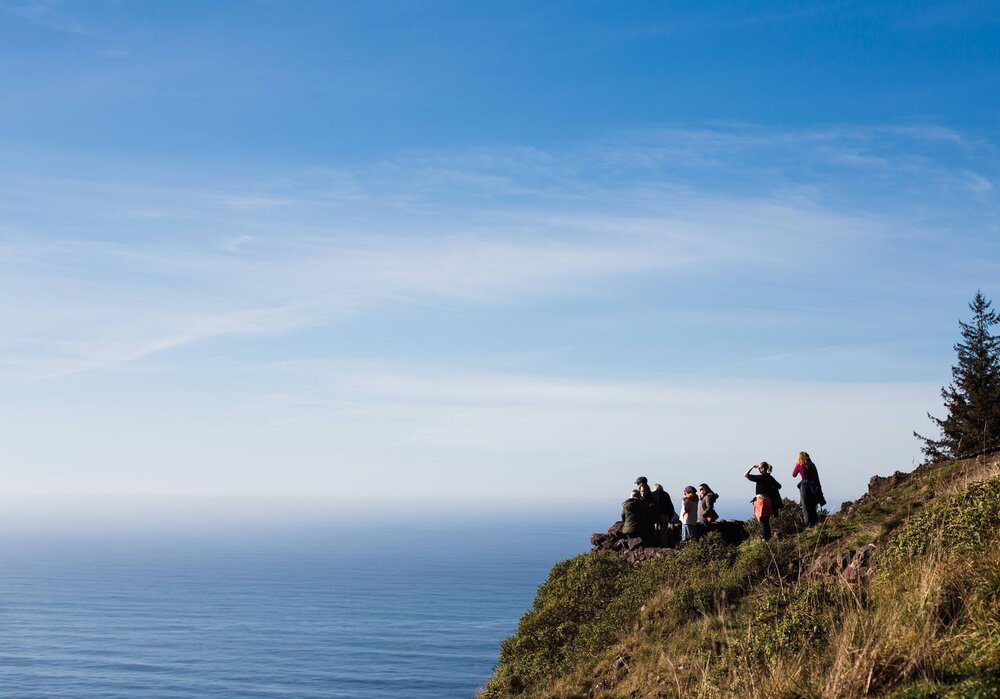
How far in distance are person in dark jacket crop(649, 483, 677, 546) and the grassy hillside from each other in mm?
1388

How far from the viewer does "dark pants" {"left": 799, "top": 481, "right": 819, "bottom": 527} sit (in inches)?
733

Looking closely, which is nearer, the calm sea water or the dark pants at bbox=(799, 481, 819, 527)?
the dark pants at bbox=(799, 481, 819, 527)

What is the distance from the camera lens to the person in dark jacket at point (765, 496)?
18312mm

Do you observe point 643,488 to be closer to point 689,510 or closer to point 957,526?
point 689,510

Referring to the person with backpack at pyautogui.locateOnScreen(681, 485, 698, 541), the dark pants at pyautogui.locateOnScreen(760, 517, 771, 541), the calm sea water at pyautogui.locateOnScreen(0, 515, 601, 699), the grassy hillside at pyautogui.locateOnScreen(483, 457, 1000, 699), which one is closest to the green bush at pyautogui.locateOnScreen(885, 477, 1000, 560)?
the grassy hillside at pyautogui.locateOnScreen(483, 457, 1000, 699)

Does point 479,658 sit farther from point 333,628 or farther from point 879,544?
point 879,544

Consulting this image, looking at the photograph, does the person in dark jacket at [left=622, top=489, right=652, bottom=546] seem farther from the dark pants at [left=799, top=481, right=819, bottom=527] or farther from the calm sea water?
the calm sea water

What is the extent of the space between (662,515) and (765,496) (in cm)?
460

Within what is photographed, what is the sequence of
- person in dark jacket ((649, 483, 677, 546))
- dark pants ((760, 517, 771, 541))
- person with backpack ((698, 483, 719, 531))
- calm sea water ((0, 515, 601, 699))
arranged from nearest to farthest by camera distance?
dark pants ((760, 517, 771, 541)) → person with backpack ((698, 483, 719, 531)) → person in dark jacket ((649, 483, 677, 546)) → calm sea water ((0, 515, 601, 699))

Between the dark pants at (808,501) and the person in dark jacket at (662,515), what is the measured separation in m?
4.56

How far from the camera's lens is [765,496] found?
1869 cm

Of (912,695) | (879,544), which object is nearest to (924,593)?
(912,695)

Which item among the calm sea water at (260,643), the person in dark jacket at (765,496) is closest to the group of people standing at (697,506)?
the person in dark jacket at (765,496)

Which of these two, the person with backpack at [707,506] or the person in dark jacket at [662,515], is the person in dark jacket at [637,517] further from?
the person with backpack at [707,506]
